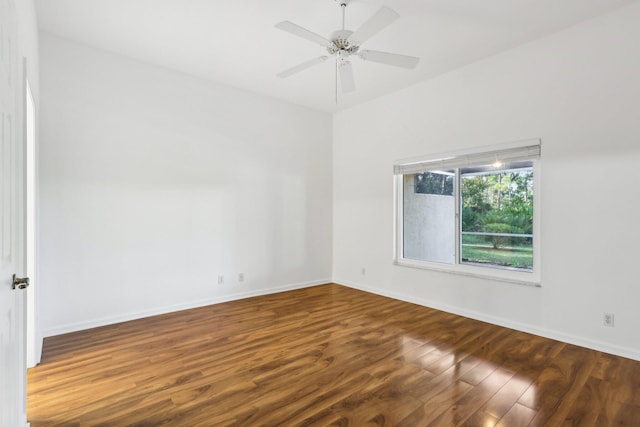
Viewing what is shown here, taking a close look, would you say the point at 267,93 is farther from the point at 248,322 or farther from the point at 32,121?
the point at 248,322

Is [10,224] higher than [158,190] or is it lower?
lower

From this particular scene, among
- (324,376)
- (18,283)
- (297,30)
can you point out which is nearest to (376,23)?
(297,30)

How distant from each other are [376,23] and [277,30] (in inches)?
50.5

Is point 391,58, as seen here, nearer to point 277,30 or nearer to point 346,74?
point 346,74

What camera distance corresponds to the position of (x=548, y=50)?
10.5 ft

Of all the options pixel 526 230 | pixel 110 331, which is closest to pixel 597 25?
pixel 526 230

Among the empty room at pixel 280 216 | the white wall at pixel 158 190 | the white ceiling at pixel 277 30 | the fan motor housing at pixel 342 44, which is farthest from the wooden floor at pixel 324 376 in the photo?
the white ceiling at pixel 277 30

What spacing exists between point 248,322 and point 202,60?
10.1ft

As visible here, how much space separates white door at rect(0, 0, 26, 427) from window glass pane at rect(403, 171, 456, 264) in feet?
13.5

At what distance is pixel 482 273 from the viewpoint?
149 inches

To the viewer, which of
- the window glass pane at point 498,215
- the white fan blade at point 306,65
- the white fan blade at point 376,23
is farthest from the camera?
the window glass pane at point 498,215

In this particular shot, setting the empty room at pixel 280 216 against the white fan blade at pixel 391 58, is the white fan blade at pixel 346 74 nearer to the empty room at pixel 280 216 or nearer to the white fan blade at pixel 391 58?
the empty room at pixel 280 216

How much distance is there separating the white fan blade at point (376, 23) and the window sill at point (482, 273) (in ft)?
9.52

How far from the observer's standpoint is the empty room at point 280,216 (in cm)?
213
